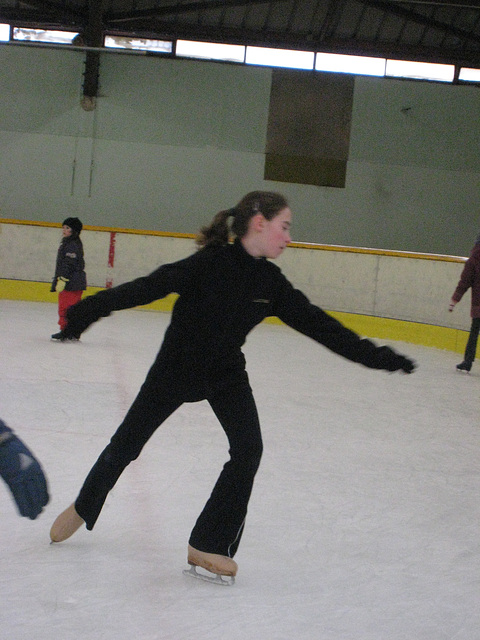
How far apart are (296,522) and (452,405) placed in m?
3.03

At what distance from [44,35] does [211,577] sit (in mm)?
13799

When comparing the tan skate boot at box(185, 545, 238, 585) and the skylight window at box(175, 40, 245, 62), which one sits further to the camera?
the skylight window at box(175, 40, 245, 62)

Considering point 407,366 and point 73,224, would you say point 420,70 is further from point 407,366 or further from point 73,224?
point 407,366

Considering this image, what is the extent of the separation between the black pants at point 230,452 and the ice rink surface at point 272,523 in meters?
0.16

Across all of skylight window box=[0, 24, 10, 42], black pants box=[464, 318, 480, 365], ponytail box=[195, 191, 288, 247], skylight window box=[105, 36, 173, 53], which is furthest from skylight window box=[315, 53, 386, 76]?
ponytail box=[195, 191, 288, 247]

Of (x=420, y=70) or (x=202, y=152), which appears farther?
(x=420, y=70)

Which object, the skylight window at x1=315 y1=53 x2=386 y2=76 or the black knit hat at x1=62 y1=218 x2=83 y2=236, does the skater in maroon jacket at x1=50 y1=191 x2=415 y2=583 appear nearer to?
the black knit hat at x1=62 y1=218 x2=83 y2=236

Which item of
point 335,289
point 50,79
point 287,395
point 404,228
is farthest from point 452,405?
point 50,79

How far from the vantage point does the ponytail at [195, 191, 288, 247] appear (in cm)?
231

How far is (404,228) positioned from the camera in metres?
14.3

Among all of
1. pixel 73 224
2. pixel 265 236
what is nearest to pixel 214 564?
pixel 265 236

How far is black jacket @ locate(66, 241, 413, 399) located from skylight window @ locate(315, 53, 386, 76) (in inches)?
496

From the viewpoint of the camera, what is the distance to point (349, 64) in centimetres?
1420

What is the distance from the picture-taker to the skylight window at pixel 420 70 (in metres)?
14.4
